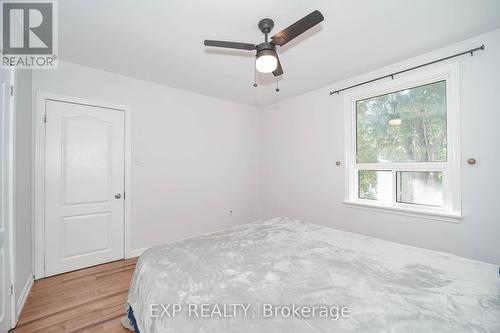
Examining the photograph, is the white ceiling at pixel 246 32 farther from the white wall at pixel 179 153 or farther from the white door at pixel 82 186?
the white door at pixel 82 186

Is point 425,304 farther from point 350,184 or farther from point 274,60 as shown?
point 350,184

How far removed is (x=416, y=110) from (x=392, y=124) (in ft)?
0.95

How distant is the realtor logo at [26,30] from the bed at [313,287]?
1994 mm

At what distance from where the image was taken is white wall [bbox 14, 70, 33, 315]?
1.93 metres

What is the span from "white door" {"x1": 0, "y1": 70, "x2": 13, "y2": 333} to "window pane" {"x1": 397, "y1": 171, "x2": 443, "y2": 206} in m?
3.86

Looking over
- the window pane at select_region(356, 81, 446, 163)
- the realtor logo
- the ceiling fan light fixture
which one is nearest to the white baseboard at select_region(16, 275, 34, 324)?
the realtor logo

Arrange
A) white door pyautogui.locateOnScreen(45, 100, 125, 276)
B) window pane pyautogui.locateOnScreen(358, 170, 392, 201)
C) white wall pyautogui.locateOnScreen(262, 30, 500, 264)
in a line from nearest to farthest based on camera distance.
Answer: white wall pyautogui.locateOnScreen(262, 30, 500, 264) < white door pyautogui.locateOnScreen(45, 100, 125, 276) < window pane pyautogui.locateOnScreen(358, 170, 392, 201)

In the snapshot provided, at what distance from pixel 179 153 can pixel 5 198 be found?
2088 millimetres

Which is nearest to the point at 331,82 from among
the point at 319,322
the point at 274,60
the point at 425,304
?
the point at 274,60

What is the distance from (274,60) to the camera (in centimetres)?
167

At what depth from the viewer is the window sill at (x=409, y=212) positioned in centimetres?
224

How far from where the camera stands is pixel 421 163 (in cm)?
252

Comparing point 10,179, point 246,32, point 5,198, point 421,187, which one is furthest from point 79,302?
point 421,187

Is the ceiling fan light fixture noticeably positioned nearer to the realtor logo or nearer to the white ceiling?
the white ceiling
